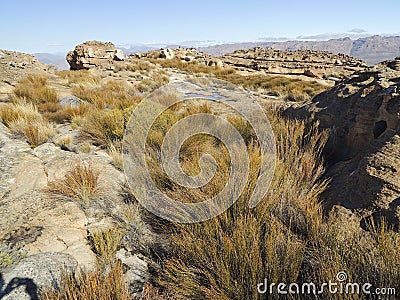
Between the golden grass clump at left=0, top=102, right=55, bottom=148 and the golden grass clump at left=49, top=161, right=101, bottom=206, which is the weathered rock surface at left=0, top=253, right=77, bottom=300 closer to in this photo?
the golden grass clump at left=49, top=161, right=101, bottom=206

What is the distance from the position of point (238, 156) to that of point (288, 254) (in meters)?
1.46

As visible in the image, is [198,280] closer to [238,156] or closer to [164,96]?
[238,156]

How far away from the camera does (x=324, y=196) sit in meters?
3.03

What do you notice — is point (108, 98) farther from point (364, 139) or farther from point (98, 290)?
point (98, 290)

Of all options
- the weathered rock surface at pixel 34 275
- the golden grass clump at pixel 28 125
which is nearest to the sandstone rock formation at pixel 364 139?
the weathered rock surface at pixel 34 275

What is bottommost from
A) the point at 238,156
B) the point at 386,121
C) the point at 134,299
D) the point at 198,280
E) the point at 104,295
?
the point at 134,299

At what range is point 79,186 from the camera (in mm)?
3475

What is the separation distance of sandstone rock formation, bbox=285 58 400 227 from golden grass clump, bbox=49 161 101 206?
9.10ft

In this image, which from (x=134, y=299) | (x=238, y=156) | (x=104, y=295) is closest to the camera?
(x=104, y=295)

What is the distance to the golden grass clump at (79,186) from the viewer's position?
3.38 metres

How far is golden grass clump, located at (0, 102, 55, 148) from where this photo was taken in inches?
209

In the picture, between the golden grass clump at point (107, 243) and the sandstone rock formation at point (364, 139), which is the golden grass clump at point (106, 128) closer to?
the golden grass clump at point (107, 243)

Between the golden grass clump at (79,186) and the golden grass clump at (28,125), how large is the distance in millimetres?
2144

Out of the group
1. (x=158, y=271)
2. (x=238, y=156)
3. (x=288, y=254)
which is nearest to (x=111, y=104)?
(x=238, y=156)
